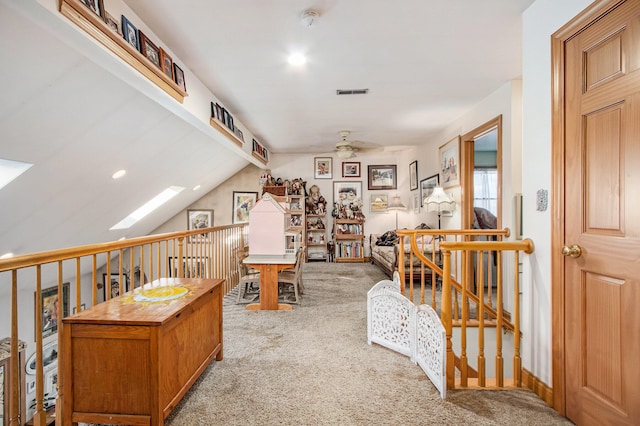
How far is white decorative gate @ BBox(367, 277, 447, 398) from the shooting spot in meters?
2.01

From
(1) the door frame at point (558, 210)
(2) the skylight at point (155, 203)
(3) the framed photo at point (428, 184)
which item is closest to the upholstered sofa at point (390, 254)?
(3) the framed photo at point (428, 184)

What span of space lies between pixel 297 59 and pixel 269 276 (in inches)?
87.0

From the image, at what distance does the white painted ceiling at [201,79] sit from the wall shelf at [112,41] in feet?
0.24

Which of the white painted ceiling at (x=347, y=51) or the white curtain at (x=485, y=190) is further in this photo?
the white curtain at (x=485, y=190)

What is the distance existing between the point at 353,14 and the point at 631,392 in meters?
2.60

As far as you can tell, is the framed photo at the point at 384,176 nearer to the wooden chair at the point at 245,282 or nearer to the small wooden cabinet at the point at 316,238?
the small wooden cabinet at the point at 316,238

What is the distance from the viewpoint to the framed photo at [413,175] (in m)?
6.73

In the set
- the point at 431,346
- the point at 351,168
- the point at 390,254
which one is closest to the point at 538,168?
the point at 431,346

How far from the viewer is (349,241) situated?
7246mm

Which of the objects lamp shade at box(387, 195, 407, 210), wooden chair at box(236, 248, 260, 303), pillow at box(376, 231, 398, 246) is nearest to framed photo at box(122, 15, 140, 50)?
wooden chair at box(236, 248, 260, 303)

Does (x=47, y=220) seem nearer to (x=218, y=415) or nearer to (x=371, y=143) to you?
(x=218, y=415)

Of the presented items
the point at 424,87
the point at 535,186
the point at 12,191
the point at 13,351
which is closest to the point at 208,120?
the point at 12,191

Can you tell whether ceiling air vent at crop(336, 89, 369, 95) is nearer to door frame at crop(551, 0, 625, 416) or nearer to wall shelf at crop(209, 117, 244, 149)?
wall shelf at crop(209, 117, 244, 149)

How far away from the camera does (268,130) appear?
18.2ft
